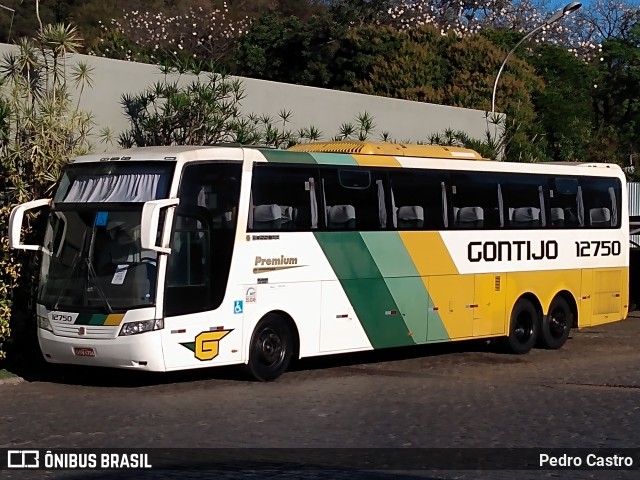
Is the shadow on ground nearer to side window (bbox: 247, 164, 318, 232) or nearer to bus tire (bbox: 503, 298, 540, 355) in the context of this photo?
side window (bbox: 247, 164, 318, 232)

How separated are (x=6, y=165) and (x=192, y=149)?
3.10 metres

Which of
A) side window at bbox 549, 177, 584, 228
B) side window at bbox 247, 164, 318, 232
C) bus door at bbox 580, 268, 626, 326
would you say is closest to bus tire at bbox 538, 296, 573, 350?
bus door at bbox 580, 268, 626, 326

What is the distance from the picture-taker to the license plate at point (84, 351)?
536 inches

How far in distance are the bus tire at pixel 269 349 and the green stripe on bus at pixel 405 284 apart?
1.94 m

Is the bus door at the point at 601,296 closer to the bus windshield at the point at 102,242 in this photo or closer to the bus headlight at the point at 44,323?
the bus windshield at the point at 102,242

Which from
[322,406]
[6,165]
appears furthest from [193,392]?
[6,165]

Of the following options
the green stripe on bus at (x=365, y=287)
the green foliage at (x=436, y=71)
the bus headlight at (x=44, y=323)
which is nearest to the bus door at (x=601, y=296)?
the green stripe on bus at (x=365, y=287)

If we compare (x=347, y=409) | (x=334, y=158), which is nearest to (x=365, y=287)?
(x=334, y=158)

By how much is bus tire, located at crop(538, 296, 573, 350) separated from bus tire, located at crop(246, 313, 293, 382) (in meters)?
5.89

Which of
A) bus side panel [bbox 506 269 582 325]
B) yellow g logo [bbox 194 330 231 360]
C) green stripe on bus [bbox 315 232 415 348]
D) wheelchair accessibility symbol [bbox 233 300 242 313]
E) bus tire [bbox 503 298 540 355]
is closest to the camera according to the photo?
yellow g logo [bbox 194 330 231 360]

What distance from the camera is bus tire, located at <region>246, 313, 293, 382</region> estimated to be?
47.9ft

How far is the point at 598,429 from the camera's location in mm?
11531

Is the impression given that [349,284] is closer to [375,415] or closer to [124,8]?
[375,415]

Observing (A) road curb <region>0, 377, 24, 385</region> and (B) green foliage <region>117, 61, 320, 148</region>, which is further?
(B) green foliage <region>117, 61, 320, 148</region>
